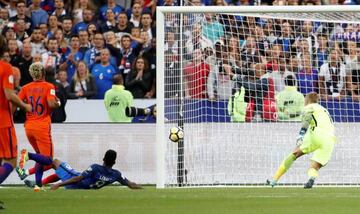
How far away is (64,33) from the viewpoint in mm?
25219

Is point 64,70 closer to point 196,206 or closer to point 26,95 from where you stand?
point 26,95

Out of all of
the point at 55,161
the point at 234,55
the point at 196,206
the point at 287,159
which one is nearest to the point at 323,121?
the point at 287,159

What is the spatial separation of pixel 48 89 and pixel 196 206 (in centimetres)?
528

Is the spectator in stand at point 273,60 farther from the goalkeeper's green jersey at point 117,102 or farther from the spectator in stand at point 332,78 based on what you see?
the goalkeeper's green jersey at point 117,102

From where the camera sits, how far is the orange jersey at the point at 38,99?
60.3 ft

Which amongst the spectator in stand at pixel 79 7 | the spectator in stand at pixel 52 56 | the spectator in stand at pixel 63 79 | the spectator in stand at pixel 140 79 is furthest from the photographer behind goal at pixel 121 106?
the spectator in stand at pixel 79 7

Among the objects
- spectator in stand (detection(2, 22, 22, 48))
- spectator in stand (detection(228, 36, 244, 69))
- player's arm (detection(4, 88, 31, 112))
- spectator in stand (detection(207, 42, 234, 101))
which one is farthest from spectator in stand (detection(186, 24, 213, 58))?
player's arm (detection(4, 88, 31, 112))

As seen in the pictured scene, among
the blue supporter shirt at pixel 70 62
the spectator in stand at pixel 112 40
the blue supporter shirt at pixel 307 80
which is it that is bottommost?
the blue supporter shirt at pixel 307 80

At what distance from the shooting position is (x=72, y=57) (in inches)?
965

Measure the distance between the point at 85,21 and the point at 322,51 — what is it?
6038 mm

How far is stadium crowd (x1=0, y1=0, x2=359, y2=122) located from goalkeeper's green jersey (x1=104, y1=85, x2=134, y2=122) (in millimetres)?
644

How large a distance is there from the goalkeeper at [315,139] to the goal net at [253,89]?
1124 mm

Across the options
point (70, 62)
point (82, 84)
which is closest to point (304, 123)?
point (82, 84)

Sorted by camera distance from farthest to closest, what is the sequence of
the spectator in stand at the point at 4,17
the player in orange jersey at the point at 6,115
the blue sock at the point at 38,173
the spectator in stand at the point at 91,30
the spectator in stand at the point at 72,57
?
the spectator in stand at the point at 4,17, the spectator in stand at the point at 91,30, the spectator in stand at the point at 72,57, the blue sock at the point at 38,173, the player in orange jersey at the point at 6,115
